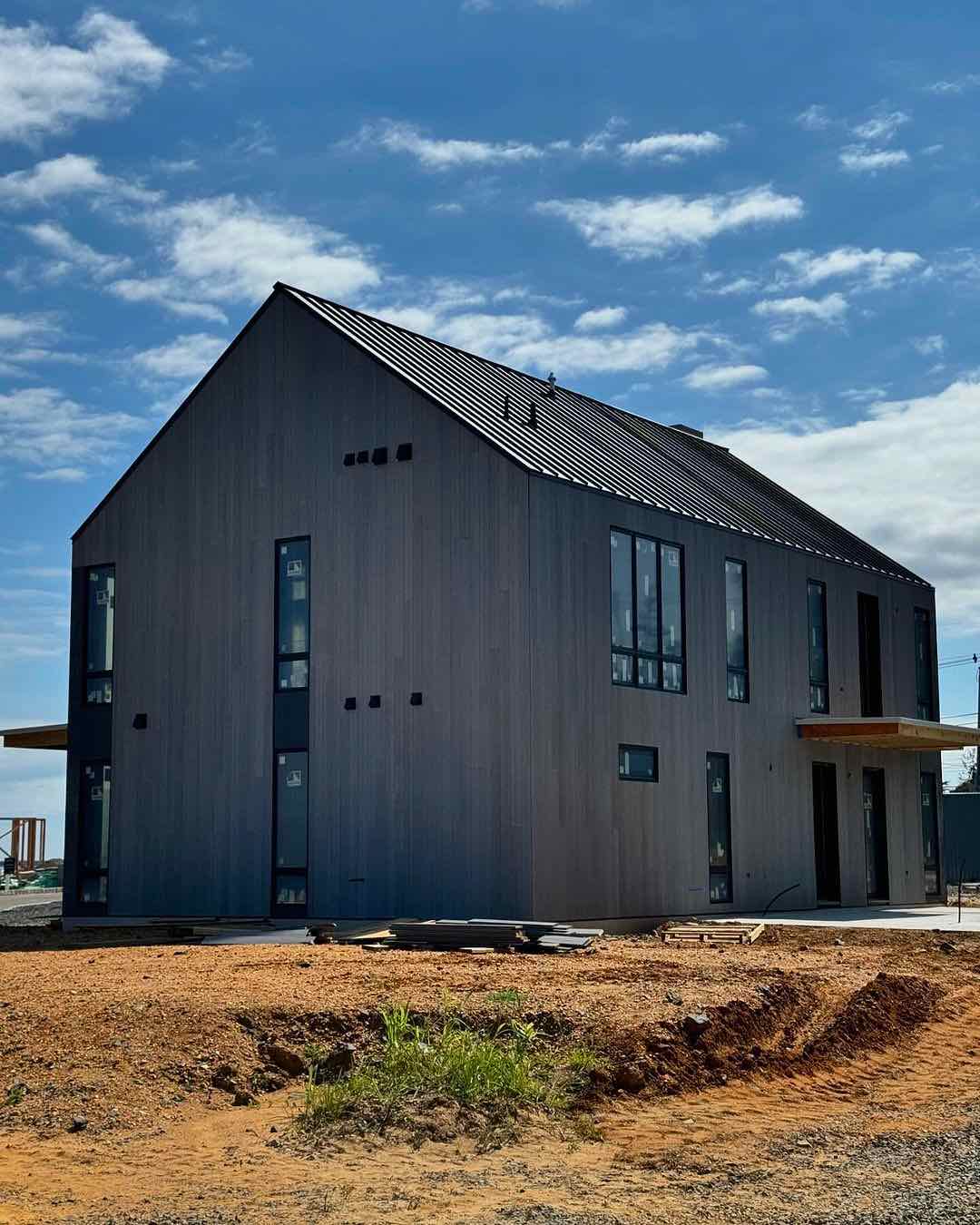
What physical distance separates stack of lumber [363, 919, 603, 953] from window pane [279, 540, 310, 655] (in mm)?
6482

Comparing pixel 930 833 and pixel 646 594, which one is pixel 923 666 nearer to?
pixel 930 833

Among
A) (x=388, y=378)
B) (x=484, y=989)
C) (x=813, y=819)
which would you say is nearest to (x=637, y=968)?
(x=484, y=989)

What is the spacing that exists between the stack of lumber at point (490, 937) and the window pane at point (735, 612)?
8.61 m

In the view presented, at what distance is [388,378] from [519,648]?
4590mm

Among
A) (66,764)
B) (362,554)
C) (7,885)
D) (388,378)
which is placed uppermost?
(388,378)

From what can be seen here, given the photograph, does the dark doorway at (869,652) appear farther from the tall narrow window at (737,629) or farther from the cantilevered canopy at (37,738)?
the cantilevered canopy at (37,738)

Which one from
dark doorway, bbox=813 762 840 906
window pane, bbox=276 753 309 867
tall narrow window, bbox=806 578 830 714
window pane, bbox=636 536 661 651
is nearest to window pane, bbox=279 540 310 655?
window pane, bbox=276 753 309 867

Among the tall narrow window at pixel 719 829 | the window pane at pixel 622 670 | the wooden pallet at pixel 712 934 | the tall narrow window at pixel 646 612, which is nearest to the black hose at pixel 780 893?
the tall narrow window at pixel 719 829

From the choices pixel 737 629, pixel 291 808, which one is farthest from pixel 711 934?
pixel 737 629

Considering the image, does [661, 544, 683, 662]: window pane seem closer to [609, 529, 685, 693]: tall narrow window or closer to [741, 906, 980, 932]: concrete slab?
[609, 529, 685, 693]: tall narrow window

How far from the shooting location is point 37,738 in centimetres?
2631

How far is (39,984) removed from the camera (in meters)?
12.0

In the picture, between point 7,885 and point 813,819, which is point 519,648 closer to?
point 813,819

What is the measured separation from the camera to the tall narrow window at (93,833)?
23750 mm
